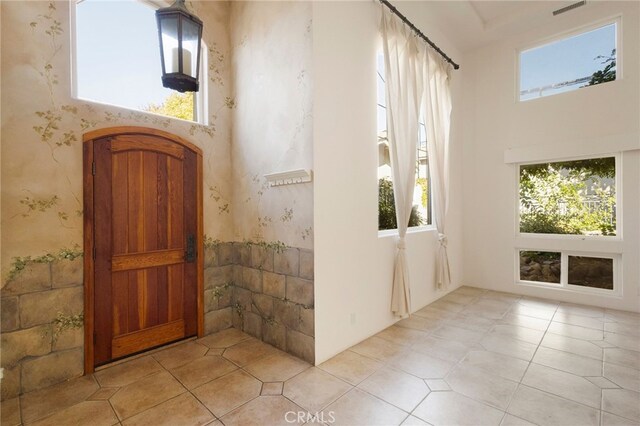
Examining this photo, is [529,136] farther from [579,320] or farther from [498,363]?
[498,363]

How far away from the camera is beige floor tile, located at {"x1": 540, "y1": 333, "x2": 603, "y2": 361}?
8.48 feet

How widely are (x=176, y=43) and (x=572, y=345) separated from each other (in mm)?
4151

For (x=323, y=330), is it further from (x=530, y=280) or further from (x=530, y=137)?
(x=530, y=137)

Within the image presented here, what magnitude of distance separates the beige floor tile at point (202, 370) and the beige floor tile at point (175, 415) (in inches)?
7.9

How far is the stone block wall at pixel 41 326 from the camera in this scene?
2.03 metres

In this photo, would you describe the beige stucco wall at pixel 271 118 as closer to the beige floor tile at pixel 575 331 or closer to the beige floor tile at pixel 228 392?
the beige floor tile at pixel 228 392

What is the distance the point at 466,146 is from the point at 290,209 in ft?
12.5

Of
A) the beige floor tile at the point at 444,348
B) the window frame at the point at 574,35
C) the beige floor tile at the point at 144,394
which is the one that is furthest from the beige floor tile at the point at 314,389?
the window frame at the point at 574,35

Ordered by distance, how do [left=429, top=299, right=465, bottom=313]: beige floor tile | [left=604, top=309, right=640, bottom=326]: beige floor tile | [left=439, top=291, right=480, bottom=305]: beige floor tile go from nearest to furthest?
[left=604, top=309, right=640, bottom=326]: beige floor tile, [left=429, top=299, right=465, bottom=313]: beige floor tile, [left=439, top=291, right=480, bottom=305]: beige floor tile

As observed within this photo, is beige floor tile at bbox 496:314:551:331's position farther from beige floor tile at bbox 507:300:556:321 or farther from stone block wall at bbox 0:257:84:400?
stone block wall at bbox 0:257:84:400

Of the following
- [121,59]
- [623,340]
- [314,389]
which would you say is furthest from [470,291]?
[121,59]

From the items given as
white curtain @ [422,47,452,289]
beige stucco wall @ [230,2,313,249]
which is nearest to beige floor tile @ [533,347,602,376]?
white curtain @ [422,47,452,289]

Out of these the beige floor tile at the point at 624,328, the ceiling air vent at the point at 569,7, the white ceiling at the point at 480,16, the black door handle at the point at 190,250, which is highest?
the white ceiling at the point at 480,16

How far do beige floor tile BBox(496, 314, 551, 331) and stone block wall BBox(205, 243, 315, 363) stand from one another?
2406 mm
